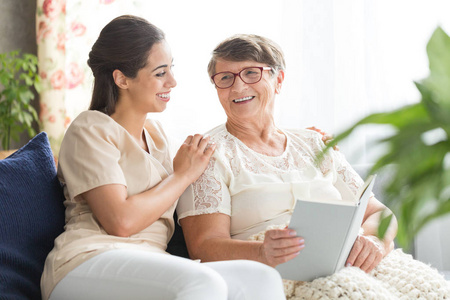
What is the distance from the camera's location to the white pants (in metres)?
1.29

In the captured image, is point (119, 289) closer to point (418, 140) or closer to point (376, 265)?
point (376, 265)

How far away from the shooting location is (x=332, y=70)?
3064mm

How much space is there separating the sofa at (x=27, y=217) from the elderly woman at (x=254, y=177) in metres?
0.40

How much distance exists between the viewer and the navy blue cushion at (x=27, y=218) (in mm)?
1469

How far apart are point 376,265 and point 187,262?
0.62 metres

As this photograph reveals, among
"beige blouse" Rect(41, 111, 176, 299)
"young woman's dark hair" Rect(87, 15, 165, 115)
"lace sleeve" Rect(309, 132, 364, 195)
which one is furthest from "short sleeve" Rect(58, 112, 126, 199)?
"lace sleeve" Rect(309, 132, 364, 195)

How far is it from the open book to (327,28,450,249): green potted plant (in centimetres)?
73

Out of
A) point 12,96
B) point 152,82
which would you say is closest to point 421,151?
point 152,82

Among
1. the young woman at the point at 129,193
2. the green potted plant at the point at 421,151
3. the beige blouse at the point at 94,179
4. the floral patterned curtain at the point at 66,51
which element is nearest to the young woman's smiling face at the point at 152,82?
the young woman at the point at 129,193

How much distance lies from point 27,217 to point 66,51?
7.42 feet

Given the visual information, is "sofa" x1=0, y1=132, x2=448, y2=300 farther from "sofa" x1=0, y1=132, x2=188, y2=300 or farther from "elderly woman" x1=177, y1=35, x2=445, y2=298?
"elderly woman" x1=177, y1=35, x2=445, y2=298

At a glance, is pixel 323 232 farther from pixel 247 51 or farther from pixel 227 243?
pixel 247 51

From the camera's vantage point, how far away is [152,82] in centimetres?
177

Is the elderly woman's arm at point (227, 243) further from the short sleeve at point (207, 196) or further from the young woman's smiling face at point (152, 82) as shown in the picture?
the young woman's smiling face at point (152, 82)
